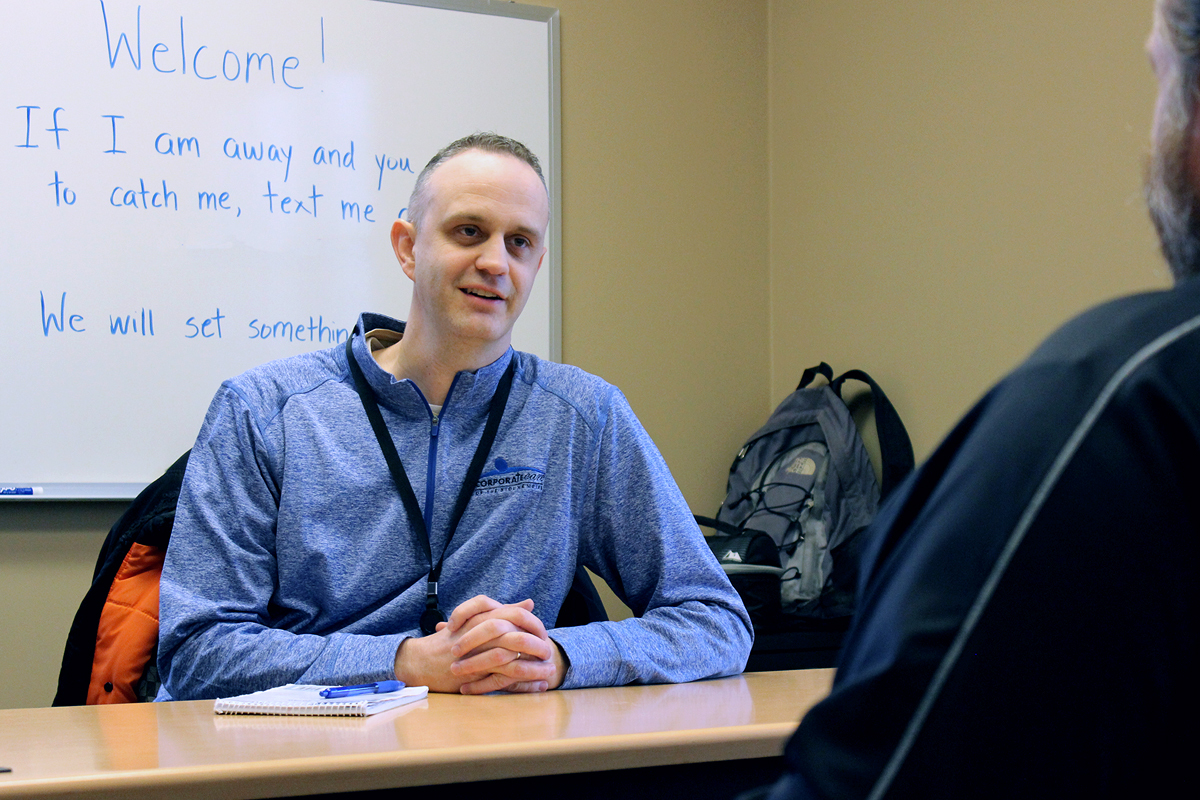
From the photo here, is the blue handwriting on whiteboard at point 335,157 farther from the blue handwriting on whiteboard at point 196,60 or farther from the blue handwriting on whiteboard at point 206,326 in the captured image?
the blue handwriting on whiteboard at point 206,326

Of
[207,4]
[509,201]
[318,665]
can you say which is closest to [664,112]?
[207,4]

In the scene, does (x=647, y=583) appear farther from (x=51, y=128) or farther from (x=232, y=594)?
(x=51, y=128)

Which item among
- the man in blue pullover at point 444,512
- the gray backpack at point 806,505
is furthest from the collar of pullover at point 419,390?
the gray backpack at point 806,505

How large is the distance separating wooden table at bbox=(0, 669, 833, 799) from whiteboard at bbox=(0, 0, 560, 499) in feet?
4.36

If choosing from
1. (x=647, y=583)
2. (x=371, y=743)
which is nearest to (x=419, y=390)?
(x=647, y=583)

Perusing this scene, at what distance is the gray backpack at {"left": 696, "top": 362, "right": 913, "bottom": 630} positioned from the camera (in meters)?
2.30

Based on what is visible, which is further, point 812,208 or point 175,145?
point 812,208

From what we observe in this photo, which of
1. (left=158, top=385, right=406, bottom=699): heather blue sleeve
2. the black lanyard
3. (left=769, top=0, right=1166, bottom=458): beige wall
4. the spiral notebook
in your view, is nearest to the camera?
the spiral notebook

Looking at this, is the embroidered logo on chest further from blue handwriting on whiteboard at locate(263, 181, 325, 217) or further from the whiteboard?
blue handwriting on whiteboard at locate(263, 181, 325, 217)

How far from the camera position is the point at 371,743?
0.91m

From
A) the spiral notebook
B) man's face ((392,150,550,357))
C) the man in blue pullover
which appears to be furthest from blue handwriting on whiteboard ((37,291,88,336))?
the spiral notebook

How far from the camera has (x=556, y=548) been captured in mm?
1549

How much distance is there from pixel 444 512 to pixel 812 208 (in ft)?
5.55

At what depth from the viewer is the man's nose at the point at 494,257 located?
160 cm
